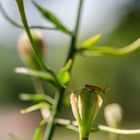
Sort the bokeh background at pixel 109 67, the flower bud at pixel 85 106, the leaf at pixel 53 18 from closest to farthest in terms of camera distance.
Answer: the flower bud at pixel 85 106 < the leaf at pixel 53 18 < the bokeh background at pixel 109 67

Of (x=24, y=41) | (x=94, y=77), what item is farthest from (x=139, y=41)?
(x=94, y=77)

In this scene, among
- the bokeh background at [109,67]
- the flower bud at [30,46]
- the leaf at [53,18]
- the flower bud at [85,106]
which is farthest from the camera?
the bokeh background at [109,67]

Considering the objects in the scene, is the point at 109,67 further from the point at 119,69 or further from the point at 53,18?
the point at 53,18

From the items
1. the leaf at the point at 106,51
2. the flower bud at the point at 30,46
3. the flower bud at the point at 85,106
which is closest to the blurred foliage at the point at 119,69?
the flower bud at the point at 30,46

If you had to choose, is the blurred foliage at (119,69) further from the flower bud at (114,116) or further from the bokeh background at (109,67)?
the flower bud at (114,116)

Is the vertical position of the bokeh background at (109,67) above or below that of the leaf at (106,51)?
above
